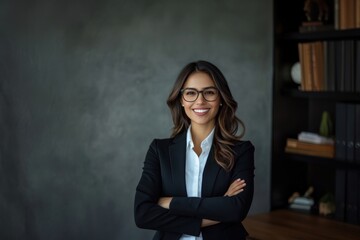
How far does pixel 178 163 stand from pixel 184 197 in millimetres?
142

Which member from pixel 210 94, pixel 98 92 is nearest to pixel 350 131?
pixel 98 92

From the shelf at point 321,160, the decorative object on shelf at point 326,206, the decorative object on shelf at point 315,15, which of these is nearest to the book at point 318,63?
the decorative object on shelf at point 315,15

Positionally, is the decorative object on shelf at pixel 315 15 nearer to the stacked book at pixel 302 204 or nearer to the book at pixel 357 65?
the book at pixel 357 65

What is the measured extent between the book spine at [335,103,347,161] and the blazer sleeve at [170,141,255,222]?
1.55 meters

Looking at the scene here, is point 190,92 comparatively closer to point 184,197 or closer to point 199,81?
point 199,81

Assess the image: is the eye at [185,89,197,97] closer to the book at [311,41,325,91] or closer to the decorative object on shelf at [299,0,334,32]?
the book at [311,41,325,91]

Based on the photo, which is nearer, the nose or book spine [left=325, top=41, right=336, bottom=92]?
the nose

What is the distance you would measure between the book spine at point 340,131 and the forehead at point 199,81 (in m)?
1.69

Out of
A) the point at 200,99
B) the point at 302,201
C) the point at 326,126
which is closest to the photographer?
the point at 200,99

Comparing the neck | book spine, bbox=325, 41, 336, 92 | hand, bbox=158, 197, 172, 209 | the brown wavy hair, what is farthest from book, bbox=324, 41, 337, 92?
hand, bbox=158, 197, 172, 209

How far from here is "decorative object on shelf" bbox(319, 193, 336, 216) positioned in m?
3.96

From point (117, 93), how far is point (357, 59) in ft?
4.92

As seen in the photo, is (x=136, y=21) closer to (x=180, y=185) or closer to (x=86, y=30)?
(x=86, y=30)

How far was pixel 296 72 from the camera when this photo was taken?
4043 millimetres
